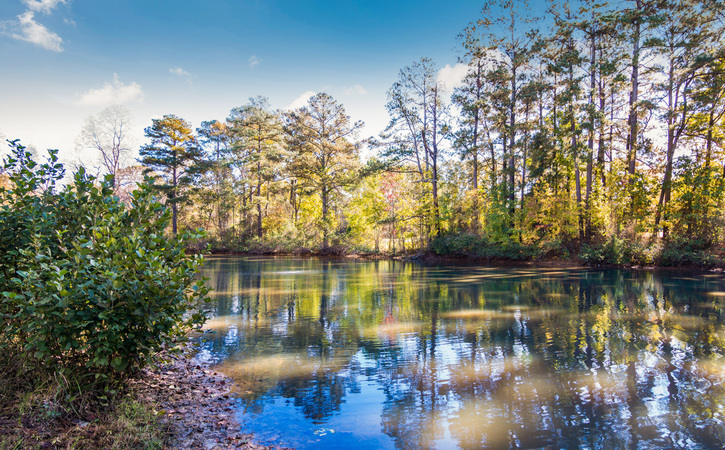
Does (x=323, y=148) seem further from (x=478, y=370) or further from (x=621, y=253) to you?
(x=478, y=370)

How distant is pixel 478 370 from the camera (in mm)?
5438

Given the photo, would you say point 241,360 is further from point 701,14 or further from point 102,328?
point 701,14

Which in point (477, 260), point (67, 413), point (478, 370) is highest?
point (477, 260)

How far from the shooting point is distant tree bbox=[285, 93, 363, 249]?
1396 inches

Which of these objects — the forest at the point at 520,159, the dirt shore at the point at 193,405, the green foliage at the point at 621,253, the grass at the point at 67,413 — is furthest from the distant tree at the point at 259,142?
the grass at the point at 67,413

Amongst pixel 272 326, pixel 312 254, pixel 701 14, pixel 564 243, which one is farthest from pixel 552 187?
pixel 272 326

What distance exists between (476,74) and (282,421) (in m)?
28.5

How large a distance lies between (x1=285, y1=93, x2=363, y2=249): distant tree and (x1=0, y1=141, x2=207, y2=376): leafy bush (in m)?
31.2

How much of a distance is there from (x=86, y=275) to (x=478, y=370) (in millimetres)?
4893

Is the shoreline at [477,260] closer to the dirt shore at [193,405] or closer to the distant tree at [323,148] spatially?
the distant tree at [323,148]

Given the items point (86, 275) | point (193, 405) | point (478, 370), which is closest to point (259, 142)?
point (478, 370)

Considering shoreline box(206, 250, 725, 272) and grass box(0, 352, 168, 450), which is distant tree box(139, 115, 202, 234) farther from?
grass box(0, 352, 168, 450)

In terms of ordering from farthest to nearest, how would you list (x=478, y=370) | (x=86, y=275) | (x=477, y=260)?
(x=477, y=260) → (x=478, y=370) → (x=86, y=275)

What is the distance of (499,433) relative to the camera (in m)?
3.70
